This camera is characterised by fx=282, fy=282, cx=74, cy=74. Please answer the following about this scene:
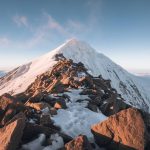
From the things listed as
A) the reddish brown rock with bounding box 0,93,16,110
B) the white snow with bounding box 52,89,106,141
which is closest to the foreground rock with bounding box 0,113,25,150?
the white snow with bounding box 52,89,106,141

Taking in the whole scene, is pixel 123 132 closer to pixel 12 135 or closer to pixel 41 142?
pixel 41 142

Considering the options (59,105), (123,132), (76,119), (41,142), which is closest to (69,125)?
(76,119)

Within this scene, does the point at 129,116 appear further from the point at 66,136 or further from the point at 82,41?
the point at 82,41

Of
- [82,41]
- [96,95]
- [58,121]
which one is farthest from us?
[82,41]

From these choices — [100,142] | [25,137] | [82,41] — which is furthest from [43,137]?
[82,41]

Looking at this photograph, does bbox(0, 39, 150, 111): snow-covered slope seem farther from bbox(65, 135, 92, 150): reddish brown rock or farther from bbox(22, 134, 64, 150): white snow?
bbox(65, 135, 92, 150): reddish brown rock
